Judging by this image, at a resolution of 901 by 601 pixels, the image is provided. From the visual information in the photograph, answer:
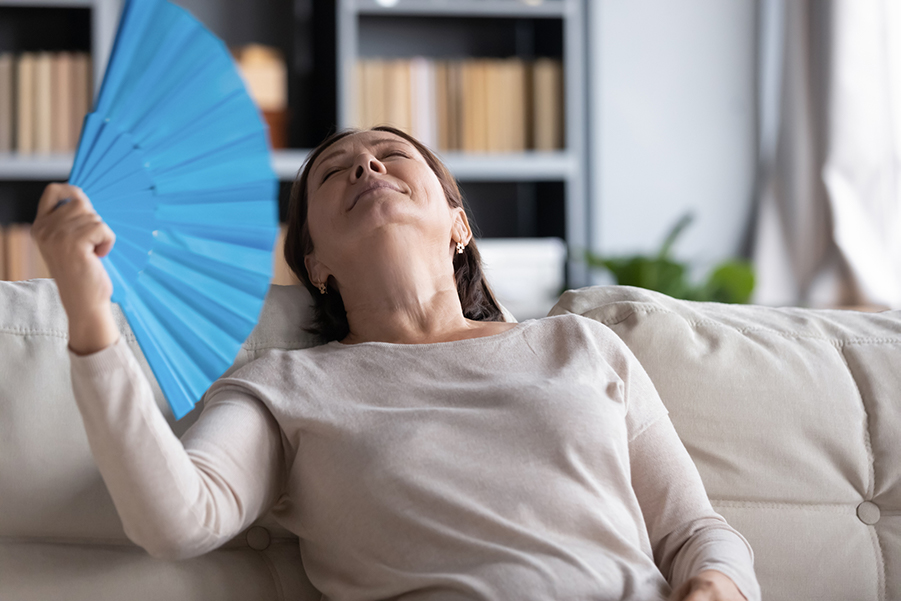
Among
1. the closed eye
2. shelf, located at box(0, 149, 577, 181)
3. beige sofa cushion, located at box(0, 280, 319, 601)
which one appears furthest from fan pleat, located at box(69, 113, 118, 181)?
shelf, located at box(0, 149, 577, 181)

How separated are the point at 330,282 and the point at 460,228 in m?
0.25

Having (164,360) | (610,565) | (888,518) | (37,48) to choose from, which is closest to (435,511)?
(610,565)

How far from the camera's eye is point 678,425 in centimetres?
127

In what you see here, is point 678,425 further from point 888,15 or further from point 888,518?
point 888,15

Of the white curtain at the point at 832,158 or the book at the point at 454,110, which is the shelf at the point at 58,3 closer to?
the book at the point at 454,110

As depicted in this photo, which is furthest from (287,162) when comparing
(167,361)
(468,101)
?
(167,361)

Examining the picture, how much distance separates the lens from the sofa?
105cm

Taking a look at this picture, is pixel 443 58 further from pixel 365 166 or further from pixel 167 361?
pixel 167 361

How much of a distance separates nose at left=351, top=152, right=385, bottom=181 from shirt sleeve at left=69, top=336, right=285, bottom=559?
43 cm

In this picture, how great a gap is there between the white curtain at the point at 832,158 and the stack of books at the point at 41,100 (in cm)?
260

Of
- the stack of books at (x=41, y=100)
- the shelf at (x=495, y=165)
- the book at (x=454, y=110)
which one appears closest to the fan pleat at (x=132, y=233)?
the shelf at (x=495, y=165)

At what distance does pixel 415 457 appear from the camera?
100 centimetres

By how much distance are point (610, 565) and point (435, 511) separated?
22 centimetres

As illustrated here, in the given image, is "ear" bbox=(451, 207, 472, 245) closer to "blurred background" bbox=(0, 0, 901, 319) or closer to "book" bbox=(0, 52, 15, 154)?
"blurred background" bbox=(0, 0, 901, 319)
